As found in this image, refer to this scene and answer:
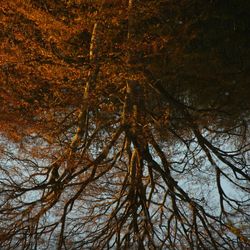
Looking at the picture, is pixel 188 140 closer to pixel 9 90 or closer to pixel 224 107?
pixel 224 107

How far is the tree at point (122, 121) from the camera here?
686 centimetres

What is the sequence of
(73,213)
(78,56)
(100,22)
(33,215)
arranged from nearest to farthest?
(33,215), (73,213), (100,22), (78,56)

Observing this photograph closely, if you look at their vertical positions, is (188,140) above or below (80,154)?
above

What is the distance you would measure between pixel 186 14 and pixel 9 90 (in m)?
4.22

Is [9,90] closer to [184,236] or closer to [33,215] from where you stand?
[33,215]

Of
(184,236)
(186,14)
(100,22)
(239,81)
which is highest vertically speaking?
(186,14)

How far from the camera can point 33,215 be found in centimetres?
673

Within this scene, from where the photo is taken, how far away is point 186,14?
10461mm

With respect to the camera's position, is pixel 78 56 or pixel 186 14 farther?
pixel 186 14

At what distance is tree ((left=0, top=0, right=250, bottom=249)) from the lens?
6.86 m

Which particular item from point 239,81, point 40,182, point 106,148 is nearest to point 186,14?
point 239,81

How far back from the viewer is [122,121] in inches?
340

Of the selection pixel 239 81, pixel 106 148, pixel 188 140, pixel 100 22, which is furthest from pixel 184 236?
pixel 239 81

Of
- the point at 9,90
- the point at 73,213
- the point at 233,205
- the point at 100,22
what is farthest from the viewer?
the point at 9,90
